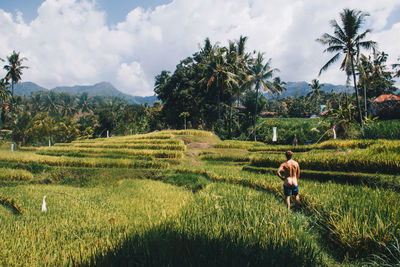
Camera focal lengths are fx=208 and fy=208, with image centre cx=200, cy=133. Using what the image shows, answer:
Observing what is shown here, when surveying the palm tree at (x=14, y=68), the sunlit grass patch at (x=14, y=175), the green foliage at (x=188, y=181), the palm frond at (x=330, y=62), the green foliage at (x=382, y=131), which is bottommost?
the green foliage at (x=188, y=181)

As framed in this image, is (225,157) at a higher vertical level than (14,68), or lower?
lower

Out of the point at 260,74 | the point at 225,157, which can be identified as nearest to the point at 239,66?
the point at 260,74

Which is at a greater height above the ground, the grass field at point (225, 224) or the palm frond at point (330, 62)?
the palm frond at point (330, 62)

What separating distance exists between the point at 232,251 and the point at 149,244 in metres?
0.94

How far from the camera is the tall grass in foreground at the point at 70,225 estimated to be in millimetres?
2703

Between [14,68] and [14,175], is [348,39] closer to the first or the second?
[14,175]

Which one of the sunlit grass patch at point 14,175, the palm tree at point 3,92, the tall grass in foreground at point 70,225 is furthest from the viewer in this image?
the palm tree at point 3,92

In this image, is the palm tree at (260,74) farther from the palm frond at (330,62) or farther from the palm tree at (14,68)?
the palm tree at (14,68)

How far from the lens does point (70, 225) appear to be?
4.04 m

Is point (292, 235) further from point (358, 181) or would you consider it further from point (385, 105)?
point (385, 105)

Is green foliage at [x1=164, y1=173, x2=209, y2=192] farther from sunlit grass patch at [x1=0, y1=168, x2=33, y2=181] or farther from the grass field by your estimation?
sunlit grass patch at [x1=0, y1=168, x2=33, y2=181]

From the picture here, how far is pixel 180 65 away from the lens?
106 feet

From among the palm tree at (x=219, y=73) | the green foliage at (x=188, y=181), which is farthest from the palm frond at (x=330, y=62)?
the green foliage at (x=188, y=181)

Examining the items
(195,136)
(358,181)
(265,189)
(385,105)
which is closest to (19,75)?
(195,136)
